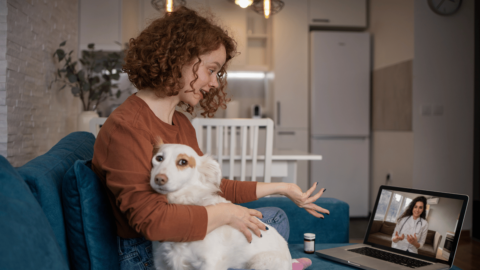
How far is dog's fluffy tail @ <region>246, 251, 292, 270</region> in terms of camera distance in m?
0.77

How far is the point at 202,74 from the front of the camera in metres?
0.97

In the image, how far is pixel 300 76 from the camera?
4.01m

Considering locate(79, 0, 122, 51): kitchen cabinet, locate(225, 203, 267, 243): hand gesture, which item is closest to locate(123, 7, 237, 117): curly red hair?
locate(225, 203, 267, 243): hand gesture

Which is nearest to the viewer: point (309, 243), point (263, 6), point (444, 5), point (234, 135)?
point (309, 243)

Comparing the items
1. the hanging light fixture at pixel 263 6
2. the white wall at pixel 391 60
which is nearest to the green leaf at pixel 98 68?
the hanging light fixture at pixel 263 6

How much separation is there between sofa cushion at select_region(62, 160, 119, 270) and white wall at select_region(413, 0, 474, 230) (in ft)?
10.1

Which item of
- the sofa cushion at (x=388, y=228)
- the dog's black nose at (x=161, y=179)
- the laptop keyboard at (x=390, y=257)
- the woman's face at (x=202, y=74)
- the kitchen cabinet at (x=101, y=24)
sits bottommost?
the laptop keyboard at (x=390, y=257)

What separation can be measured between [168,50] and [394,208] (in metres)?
1.05

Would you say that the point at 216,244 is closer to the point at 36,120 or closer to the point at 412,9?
the point at 36,120

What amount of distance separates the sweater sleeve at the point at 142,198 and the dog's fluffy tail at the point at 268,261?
0.14 m

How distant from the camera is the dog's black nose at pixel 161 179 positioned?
69cm

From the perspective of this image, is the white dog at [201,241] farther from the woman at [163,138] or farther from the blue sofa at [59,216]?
Answer: the blue sofa at [59,216]

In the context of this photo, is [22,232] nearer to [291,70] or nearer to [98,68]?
[98,68]

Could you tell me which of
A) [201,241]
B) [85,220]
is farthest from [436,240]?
[85,220]
